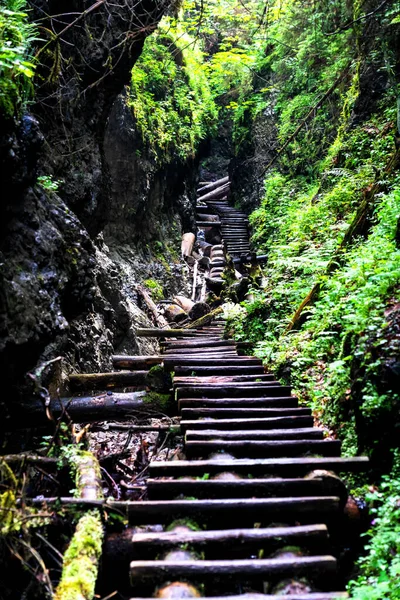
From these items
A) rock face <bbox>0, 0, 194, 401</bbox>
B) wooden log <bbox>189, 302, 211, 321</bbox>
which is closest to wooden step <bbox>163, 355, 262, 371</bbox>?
rock face <bbox>0, 0, 194, 401</bbox>

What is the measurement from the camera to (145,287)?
14609 mm

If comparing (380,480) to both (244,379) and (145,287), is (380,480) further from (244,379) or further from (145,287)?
(145,287)

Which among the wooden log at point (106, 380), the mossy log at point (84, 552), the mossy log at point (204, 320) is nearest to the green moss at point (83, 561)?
the mossy log at point (84, 552)

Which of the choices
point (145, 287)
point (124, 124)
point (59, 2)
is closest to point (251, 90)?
point (124, 124)

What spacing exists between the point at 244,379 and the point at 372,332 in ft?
7.36

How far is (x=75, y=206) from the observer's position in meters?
8.40

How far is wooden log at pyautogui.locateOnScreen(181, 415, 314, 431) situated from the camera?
4.62m

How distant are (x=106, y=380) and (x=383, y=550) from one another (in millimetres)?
4998

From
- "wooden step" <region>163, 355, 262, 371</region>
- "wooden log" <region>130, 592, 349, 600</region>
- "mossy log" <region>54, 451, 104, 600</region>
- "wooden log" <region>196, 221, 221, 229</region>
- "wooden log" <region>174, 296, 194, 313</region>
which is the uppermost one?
"wooden log" <region>196, 221, 221, 229</region>

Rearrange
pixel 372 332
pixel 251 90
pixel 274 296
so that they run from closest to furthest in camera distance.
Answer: pixel 372 332 < pixel 274 296 < pixel 251 90

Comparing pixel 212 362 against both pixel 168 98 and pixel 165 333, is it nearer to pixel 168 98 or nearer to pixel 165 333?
pixel 165 333

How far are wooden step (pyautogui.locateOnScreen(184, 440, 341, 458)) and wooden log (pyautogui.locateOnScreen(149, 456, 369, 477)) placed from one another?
0.27 m

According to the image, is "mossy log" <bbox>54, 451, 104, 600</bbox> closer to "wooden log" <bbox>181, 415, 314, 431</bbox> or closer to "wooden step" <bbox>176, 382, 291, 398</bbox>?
"wooden log" <bbox>181, 415, 314, 431</bbox>

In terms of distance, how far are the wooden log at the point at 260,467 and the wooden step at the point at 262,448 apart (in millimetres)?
274
